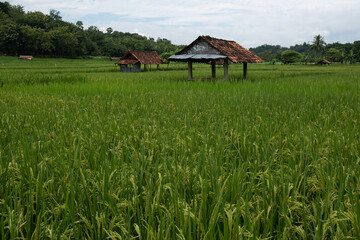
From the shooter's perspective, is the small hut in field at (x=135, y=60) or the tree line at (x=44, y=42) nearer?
the small hut in field at (x=135, y=60)

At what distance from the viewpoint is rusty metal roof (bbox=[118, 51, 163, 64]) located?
34781mm

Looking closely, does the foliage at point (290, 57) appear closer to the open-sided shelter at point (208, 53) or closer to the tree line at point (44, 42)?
the tree line at point (44, 42)

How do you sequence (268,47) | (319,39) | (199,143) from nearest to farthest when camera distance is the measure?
(199,143)
(319,39)
(268,47)

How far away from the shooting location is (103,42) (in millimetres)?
81125

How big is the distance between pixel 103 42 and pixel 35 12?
2455cm

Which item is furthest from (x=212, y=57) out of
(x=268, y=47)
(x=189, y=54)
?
(x=268, y=47)

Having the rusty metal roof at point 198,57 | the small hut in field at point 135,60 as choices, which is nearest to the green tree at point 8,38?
the small hut in field at point 135,60

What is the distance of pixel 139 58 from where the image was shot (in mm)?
35125

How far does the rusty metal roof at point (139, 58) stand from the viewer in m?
34.8

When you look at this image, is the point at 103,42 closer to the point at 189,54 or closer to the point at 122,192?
the point at 189,54

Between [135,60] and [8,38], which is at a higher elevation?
[8,38]

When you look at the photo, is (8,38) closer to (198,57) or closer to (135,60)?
(135,60)

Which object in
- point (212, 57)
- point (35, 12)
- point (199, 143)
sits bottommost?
point (199, 143)

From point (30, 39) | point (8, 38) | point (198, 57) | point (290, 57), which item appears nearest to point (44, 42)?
point (30, 39)
